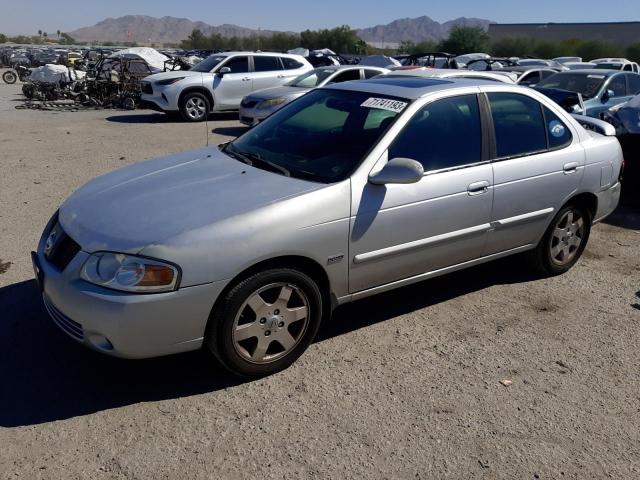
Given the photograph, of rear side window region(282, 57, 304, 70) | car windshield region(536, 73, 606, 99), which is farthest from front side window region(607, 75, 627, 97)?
rear side window region(282, 57, 304, 70)

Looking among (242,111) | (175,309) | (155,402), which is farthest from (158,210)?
(242,111)

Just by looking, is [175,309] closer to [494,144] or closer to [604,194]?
[494,144]

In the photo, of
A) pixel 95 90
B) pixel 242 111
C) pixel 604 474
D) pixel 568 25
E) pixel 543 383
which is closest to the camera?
pixel 604 474

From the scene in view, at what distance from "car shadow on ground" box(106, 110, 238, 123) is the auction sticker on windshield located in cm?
1148

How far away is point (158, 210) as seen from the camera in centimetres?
329

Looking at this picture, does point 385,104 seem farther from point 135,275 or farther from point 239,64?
point 239,64

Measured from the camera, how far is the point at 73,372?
345cm

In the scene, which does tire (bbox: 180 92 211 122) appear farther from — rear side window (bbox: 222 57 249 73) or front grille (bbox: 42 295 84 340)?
front grille (bbox: 42 295 84 340)

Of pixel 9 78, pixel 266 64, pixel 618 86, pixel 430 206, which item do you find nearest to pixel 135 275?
pixel 430 206

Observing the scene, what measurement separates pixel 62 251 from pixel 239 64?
40.9ft

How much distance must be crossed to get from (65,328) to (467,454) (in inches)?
86.3

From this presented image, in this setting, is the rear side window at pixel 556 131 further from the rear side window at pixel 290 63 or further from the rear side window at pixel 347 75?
the rear side window at pixel 290 63

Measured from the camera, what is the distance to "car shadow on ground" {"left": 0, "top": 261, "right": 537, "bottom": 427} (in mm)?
3168

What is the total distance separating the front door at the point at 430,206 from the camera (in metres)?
3.62
